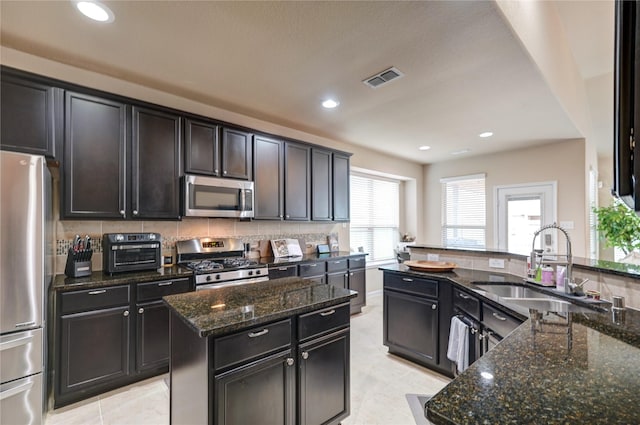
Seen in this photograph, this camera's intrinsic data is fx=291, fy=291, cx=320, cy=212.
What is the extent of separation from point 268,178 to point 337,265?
A: 1553mm

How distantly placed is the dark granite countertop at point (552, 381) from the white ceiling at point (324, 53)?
188cm

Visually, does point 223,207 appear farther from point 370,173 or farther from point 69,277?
point 370,173

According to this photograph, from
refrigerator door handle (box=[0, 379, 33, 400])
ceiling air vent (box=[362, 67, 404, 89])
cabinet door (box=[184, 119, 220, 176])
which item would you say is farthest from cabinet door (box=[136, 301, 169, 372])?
ceiling air vent (box=[362, 67, 404, 89])

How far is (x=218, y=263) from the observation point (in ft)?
10.6

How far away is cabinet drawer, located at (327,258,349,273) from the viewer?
4039mm

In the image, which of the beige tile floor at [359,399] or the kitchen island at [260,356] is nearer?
the kitchen island at [260,356]

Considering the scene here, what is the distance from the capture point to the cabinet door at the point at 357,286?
4.36m

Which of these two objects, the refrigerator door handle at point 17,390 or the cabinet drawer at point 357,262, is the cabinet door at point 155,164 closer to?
the refrigerator door handle at point 17,390

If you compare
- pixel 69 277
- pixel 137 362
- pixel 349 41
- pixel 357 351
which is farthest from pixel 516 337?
pixel 69 277

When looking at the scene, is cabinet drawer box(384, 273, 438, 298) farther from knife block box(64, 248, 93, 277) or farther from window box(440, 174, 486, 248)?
window box(440, 174, 486, 248)

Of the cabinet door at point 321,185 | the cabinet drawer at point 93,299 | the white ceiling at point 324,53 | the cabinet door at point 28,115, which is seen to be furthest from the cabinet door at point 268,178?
the cabinet door at point 28,115

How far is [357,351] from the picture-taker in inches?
127

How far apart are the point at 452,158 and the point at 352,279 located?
3507mm

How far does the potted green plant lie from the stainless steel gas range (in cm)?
582
